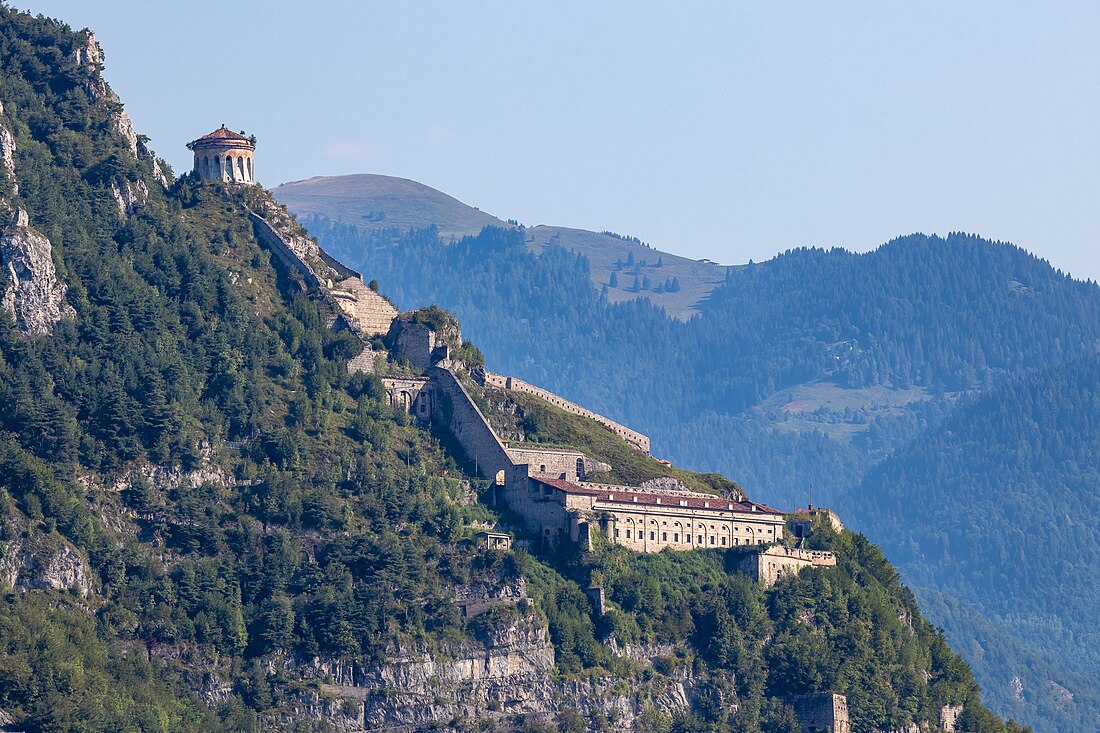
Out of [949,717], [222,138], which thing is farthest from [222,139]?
[949,717]

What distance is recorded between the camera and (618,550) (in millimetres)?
152125

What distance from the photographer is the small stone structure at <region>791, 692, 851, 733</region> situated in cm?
14888

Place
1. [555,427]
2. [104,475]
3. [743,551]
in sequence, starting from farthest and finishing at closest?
[555,427] → [743,551] → [104,475]

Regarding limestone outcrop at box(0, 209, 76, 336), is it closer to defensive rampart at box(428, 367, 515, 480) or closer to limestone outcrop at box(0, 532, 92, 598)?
limestone outcrop at box(0, 532, 92, 598)

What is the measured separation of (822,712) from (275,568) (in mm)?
30337

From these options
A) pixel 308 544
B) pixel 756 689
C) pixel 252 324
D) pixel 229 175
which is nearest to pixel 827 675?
pixel 756 689

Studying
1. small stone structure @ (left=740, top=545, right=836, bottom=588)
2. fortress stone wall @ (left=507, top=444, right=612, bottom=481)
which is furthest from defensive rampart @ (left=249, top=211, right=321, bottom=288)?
small stone structure @ (left=740, top=545, right=836, bottom=588)

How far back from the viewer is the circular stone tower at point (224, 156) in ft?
579

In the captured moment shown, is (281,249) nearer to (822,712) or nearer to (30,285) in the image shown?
(30,285)

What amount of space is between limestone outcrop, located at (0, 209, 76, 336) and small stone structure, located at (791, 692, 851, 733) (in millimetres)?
45494

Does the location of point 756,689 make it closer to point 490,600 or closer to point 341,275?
point 490,600

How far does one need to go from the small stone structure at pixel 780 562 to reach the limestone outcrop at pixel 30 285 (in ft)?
132

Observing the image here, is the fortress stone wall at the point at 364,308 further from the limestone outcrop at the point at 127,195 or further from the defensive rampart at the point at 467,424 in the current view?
the limestone outcrop at the point at 127,195

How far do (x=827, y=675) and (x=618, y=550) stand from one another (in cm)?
1321
